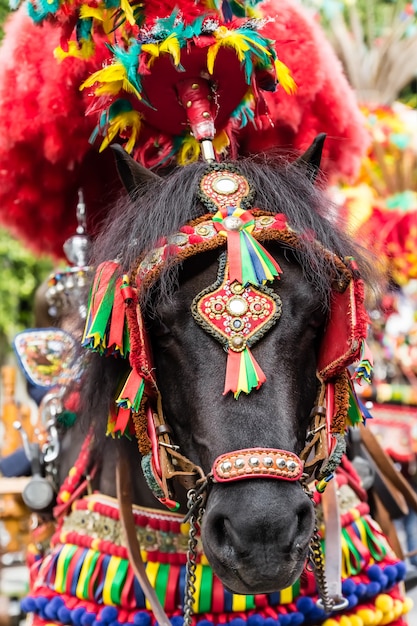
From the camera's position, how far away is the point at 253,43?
2.03m

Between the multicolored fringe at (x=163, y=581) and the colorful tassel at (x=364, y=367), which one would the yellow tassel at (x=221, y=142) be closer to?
the colorful tassel at (x=364, y=367)

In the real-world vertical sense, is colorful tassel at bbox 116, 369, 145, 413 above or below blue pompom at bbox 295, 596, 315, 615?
above

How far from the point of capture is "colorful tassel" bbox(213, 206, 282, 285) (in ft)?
5.16

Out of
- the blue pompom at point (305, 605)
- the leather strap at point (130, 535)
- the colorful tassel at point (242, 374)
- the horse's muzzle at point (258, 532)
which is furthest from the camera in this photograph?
the blue pompom at point (305, 605)

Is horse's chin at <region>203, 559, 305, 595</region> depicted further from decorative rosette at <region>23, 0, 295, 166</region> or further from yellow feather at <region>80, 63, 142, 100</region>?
yellow feather at <region>80, 63, 142, 100</region>

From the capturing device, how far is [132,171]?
1858 millimetres

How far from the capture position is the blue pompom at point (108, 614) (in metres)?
1.88

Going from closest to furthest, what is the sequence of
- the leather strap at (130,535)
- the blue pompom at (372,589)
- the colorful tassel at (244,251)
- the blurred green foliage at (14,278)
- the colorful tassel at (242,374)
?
the colorful tassel at (242,374), the colorful tassel at (244,251), the leather strap at (130,535), the blue pompom at (372,589), the blurred green foliage at (14,278)

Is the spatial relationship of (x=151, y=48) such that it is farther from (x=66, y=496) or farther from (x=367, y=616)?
(x=367, y=616)

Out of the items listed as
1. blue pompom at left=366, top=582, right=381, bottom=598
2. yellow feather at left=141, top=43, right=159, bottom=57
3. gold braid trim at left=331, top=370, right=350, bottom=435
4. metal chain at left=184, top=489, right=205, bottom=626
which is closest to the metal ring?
blue pompom at left=366, top=582, right=381, bottom=598

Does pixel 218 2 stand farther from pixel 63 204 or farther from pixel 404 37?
pixel 404 37

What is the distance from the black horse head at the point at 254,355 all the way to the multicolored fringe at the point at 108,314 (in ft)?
0.16

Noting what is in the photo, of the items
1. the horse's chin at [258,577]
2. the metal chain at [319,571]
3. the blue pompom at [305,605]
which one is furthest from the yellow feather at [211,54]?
the blue pompom at [305,605]

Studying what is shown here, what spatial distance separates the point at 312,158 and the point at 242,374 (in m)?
0.74
